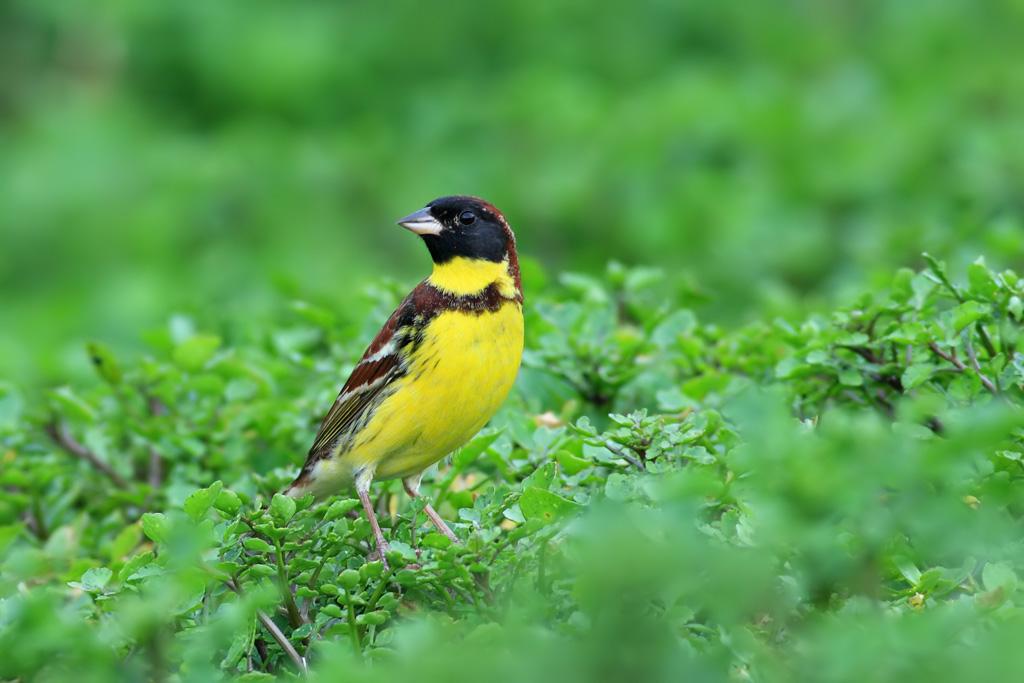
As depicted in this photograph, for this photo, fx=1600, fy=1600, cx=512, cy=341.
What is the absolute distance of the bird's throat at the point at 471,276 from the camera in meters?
4.45

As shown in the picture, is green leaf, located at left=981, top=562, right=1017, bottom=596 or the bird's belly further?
the bird's belly

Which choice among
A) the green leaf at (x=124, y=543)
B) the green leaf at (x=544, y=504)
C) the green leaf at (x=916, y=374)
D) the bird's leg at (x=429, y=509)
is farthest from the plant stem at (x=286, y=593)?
the green leaf at (x=916, y=374)

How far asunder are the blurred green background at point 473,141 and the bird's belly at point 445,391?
213cm

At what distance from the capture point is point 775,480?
3068 mm

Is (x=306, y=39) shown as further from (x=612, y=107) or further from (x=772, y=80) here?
(x=772, y=80)

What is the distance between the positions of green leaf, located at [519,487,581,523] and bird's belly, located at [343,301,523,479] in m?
0.83

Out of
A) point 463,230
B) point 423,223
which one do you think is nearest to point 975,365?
point 463,230

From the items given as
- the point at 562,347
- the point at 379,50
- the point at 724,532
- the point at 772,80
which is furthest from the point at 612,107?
the point at 724,532

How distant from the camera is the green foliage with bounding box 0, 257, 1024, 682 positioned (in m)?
2.72

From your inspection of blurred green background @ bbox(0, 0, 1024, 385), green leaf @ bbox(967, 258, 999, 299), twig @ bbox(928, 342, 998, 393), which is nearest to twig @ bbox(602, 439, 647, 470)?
twig @ bbox(928, 342, 998, 393)

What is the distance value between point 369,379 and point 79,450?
3.76 feet

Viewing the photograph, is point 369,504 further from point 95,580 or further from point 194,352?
point 194,352

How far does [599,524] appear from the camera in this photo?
8.72 ft

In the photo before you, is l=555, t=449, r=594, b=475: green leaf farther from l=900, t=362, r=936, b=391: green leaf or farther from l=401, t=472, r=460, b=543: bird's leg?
l=900, t=362, r=936, b=391: green leaf
